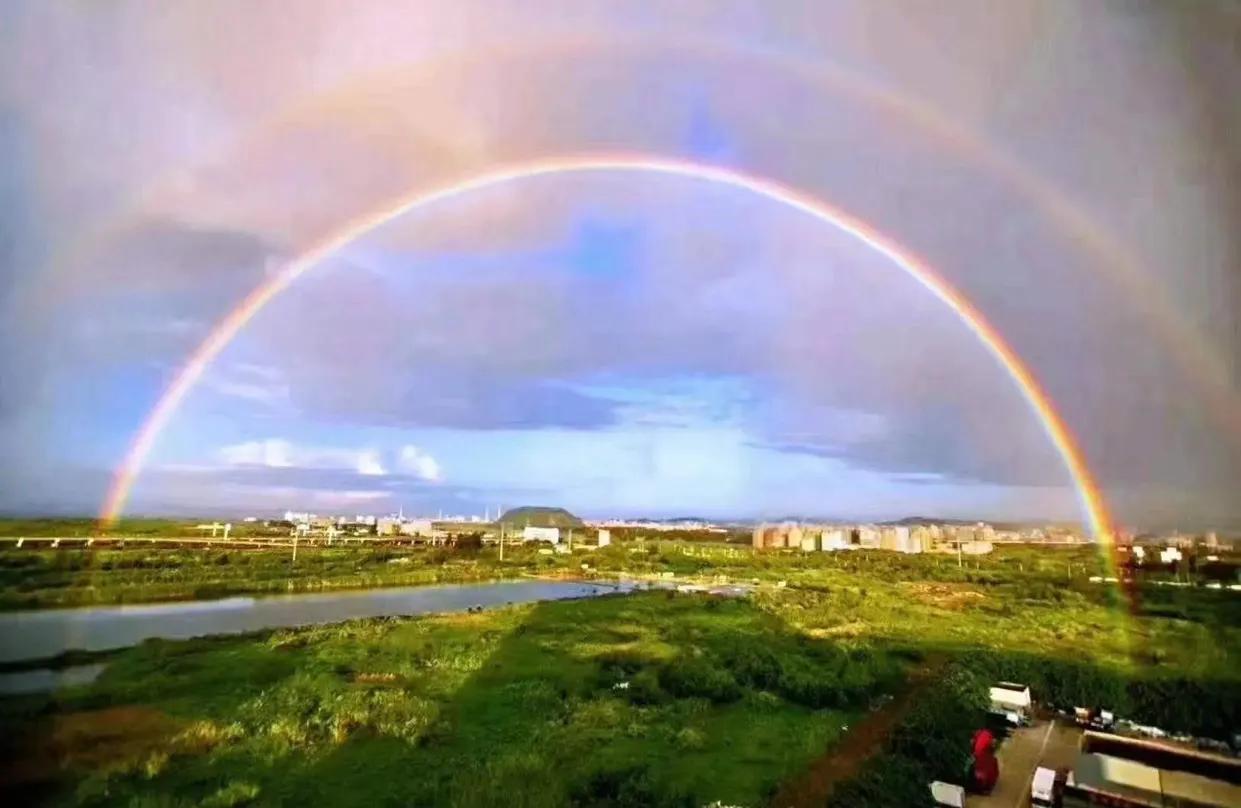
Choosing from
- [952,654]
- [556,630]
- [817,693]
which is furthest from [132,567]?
[952,654]

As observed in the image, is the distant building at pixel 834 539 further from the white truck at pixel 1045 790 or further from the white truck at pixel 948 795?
the white truck at pixel 948 795

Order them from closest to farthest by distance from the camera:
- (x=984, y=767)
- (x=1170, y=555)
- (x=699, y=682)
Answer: (x=984, y=767)
(x=699, y=682)
(x=1170, y=555)

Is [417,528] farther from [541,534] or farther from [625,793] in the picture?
[625,793]

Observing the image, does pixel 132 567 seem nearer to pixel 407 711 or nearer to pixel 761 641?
pixel 407 711

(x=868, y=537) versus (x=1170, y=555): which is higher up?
(x=868, y=537)

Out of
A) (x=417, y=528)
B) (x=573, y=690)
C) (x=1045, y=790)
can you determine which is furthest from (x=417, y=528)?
(x=1045, y=790)

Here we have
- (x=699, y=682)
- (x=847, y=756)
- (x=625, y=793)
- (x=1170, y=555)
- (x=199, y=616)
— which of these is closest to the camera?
(x=625, y=793)

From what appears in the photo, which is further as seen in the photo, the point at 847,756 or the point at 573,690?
the point at 573,690
